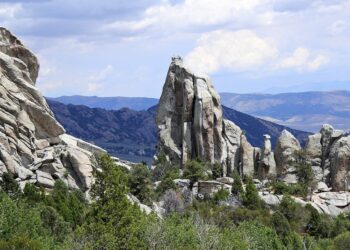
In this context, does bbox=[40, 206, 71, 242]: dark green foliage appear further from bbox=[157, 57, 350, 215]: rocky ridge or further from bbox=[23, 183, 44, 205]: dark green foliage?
bbox=[157, 57, 350, 215]: rocky ridge

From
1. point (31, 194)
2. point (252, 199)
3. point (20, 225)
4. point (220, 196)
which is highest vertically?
point (20, 225)

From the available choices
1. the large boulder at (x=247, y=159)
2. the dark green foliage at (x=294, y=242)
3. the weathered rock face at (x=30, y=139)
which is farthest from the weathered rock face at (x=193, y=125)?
the dark green foliage at (x=294, y=242)

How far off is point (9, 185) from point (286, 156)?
6132 cm

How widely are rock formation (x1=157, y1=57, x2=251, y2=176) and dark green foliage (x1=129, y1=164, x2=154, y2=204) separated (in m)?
24.8

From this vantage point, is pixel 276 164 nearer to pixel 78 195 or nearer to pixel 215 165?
pixel 215 165

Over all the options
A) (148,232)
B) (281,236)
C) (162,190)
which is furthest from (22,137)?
(148,232)

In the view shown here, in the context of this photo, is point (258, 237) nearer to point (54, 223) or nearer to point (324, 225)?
point (54, 223)

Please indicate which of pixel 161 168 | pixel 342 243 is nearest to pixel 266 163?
pixel 161 168

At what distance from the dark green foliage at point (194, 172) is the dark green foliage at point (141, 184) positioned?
442 inches

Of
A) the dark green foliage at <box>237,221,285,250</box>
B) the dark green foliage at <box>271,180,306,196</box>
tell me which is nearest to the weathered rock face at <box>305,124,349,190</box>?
the dark green foliage at <box>271,180,306,196</box>

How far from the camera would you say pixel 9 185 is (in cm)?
9469

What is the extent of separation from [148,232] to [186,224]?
14.0 metres

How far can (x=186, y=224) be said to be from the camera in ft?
260

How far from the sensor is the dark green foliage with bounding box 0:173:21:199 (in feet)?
306
